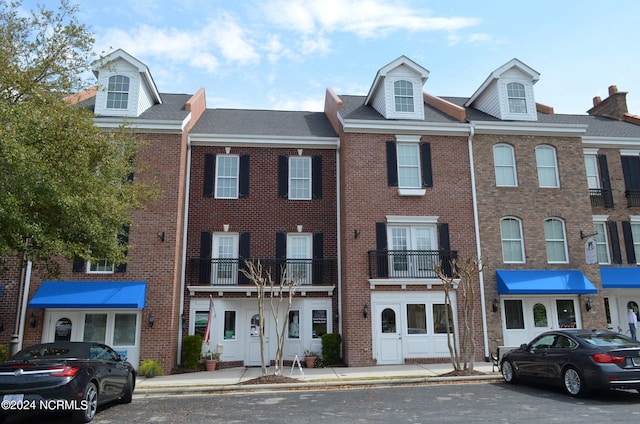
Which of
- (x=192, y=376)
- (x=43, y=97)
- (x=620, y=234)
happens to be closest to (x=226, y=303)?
(x=192, y=376)

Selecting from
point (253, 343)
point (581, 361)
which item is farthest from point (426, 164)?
point (581, 361)

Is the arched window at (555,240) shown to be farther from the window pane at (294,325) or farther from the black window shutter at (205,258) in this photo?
the black window shutter at (205,258)

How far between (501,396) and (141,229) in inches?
461

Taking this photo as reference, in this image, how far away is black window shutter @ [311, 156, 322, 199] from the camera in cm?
1838

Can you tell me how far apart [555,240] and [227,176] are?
40.3ft

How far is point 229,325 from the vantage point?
56.5ft

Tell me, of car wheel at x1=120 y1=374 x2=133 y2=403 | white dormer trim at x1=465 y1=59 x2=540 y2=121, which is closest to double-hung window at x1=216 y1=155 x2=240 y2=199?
car wheel at x1=120 y1=374 x2=133 y2=403

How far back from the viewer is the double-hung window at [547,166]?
18.4 meters

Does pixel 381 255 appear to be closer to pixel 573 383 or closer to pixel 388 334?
pixel 388 334

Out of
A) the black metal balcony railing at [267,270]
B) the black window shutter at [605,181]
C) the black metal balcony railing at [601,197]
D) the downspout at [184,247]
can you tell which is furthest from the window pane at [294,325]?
the black window shutter at [605,181]

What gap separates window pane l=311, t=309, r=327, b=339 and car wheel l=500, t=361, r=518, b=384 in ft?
21.8

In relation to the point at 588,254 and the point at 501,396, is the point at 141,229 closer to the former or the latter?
the point at 501,396

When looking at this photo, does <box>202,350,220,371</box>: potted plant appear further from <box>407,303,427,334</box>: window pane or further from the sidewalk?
<box>407,303,427,334</box>: window pane

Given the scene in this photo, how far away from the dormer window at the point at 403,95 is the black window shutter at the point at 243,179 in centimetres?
616
